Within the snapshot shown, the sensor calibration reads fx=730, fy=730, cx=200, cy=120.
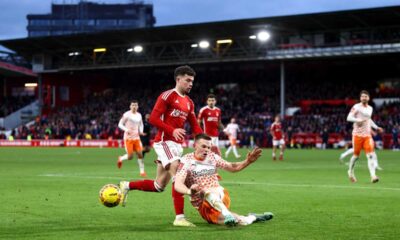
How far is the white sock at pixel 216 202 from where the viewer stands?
10258 millimetres

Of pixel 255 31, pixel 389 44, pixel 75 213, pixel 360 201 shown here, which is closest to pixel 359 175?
pixel 360 201

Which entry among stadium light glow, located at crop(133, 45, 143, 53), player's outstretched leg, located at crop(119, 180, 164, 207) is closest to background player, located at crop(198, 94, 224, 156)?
player's outstretched leg, located at crop(119, 180, 164, 207)

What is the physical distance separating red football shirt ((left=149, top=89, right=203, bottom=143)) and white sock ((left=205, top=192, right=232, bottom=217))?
1237 millimetres

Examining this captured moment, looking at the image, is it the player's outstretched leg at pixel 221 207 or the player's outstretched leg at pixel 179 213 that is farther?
the player's outstretched leg at pixel 179 213

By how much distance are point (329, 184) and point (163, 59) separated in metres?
55.9

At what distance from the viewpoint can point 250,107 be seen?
6806cm

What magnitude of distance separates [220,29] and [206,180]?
55.6 m

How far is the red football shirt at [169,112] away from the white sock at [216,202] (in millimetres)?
1237

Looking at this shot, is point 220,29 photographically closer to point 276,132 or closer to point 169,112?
point 276,132

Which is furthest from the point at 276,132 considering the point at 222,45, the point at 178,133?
the point at 222,45

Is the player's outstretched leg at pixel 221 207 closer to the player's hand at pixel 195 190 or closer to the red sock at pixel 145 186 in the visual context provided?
the player's hand at pixel 195 190

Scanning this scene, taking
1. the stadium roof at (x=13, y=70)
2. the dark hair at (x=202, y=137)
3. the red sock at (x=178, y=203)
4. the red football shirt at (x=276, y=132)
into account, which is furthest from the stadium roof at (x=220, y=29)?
the red sock at (x=178, y=203)

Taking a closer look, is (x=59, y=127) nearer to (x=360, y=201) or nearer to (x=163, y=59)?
(x=163, y=59)

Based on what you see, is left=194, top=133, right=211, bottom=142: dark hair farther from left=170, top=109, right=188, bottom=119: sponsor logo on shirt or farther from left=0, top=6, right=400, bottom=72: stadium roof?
left=0, top=6, right=400, bottom=72: stadium roof
